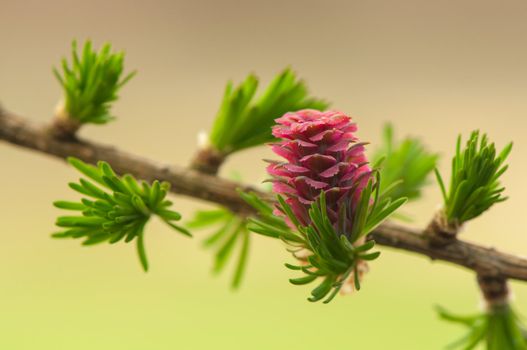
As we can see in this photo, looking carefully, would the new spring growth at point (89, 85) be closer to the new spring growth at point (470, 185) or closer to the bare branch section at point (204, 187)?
the bare branch section at point (204, 187)

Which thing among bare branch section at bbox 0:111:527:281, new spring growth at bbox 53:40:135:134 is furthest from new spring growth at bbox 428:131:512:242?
new spring growth at bbox 53:40:135:134

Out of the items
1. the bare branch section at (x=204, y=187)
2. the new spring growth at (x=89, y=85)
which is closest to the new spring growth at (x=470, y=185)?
the bare branch section at (x=204, y=187)

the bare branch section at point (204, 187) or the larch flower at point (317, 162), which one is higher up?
the larch flower at point (317, 162)

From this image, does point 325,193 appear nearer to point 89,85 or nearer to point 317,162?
point 317,162

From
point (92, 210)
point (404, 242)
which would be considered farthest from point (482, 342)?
point (92, 210)

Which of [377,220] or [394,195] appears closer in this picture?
[377,220]

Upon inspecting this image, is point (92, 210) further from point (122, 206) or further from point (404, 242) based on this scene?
point (404, 242)

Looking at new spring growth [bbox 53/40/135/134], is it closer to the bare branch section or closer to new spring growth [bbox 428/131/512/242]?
the bare branch section

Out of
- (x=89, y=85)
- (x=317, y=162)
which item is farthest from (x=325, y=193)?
(x=89, y=85)
